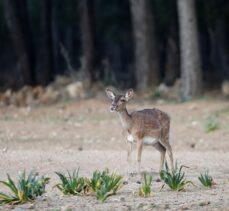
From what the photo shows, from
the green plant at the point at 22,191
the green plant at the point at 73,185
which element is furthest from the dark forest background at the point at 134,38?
the green plant at the point at 22,191

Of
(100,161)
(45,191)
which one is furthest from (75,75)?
(45,191)

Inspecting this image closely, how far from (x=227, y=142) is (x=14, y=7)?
16540 mm

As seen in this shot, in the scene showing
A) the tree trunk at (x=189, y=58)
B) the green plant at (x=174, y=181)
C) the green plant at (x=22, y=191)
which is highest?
the tree trunk at (x=189, y=58)

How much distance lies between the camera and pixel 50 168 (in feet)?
51.5

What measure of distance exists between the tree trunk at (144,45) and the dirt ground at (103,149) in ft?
14.6

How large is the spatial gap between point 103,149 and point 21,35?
1687cm

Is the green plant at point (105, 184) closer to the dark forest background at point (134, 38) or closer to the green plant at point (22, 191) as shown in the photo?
the green plant at point (22, 191)

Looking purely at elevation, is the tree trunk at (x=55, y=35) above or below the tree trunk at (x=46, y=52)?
above

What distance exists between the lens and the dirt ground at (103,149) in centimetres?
1222

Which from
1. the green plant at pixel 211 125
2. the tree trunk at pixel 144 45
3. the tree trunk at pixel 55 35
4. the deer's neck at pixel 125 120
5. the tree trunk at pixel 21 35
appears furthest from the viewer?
the tree trunk at pixel 55 35

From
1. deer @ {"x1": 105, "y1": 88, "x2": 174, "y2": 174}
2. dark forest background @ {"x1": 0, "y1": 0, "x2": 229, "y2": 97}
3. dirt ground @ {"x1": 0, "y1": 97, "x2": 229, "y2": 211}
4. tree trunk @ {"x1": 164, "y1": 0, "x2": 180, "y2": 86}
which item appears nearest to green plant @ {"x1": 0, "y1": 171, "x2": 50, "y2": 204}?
dirt ground @ {"x1": 0, "y1": 97, "x2": 229, "y2": 211}

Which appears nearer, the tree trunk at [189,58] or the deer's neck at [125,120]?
the deer's neck at [125,120]

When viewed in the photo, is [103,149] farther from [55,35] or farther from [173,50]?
[55,35]

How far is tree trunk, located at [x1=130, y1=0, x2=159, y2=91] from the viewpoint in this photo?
33.1m
